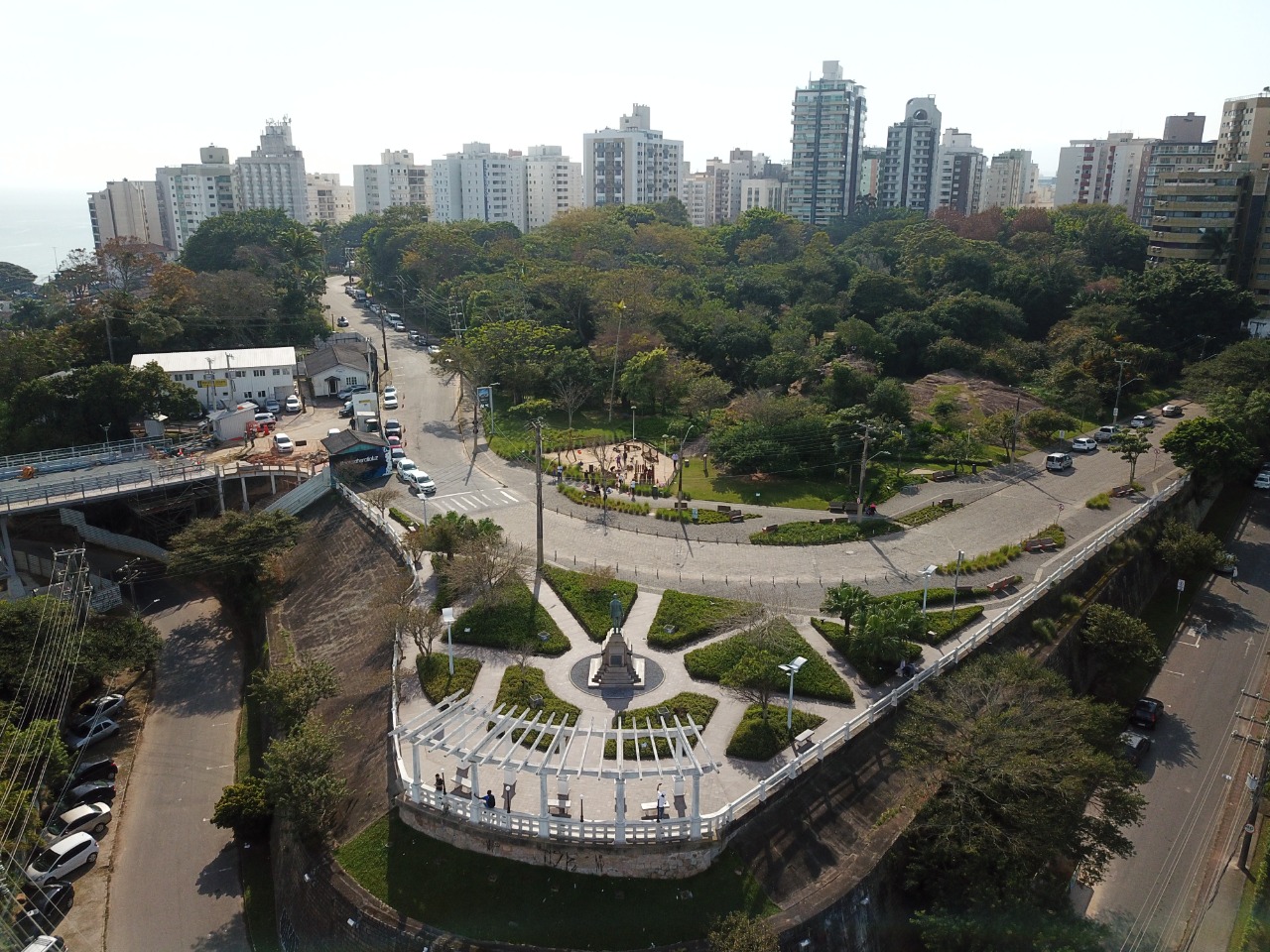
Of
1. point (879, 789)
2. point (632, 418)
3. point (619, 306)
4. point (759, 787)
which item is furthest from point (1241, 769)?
point (619, 306)

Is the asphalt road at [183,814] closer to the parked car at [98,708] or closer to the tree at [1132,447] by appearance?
the parked car at [98,708]

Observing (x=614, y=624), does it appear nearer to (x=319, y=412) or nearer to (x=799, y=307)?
(x=319, y=412)

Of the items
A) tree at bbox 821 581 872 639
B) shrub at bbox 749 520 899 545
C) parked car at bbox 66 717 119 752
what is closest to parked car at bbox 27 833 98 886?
parked car at bbox 66 717 119 752

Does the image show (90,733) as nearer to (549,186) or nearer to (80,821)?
(80,821)

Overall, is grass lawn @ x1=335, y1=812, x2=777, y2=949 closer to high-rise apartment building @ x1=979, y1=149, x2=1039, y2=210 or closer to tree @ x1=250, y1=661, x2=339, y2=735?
tree @ x1=250, y1=661, x2=339, y2=735

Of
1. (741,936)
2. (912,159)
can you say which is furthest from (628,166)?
(741,936)

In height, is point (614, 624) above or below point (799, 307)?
below
